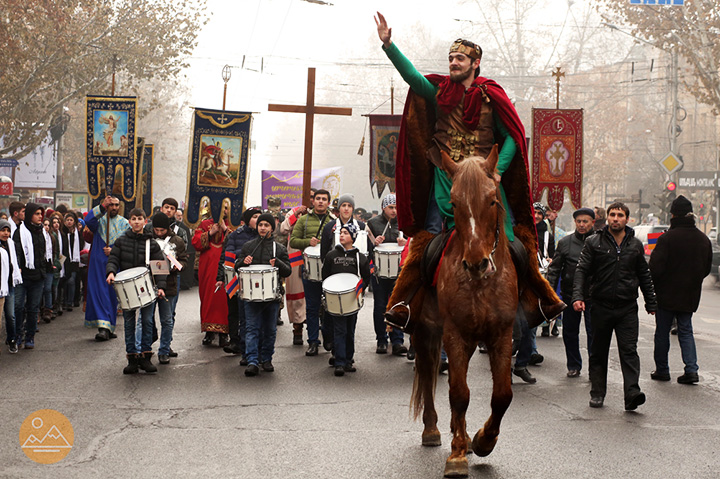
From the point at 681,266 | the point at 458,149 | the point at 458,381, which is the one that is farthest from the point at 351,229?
the point at 458,381

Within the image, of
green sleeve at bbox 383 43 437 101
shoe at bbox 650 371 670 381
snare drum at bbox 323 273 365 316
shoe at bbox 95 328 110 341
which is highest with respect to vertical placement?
green sleeve at bbox 383 43 437 101

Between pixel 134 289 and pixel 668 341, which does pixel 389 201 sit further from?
pixel 668 341

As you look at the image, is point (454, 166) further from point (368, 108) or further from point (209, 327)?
point (368, 108)

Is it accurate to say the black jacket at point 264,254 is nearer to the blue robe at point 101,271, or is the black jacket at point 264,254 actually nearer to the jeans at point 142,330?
the jeans at point 142,330

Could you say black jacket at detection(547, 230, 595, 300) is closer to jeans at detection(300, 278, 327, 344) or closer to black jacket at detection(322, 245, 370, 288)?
black jacket at detection(322, 245, 370, 288)

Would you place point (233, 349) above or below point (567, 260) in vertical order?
below

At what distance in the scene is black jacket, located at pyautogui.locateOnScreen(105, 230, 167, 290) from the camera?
11.3 metres

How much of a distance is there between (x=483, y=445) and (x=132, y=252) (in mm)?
6094

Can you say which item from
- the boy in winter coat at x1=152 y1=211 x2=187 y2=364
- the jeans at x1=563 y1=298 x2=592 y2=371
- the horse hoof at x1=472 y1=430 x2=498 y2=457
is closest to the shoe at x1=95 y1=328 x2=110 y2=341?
the boy in winter coat at x1=152 y1=211 x2=187 y2=364

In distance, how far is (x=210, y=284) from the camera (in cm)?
1370

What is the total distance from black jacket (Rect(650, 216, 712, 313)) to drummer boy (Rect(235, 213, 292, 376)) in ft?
14.3

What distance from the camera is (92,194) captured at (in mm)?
18172

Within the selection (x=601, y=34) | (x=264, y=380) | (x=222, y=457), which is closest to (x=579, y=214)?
(x=264, y=380)

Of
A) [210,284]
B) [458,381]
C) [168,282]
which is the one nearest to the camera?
[458,381]
